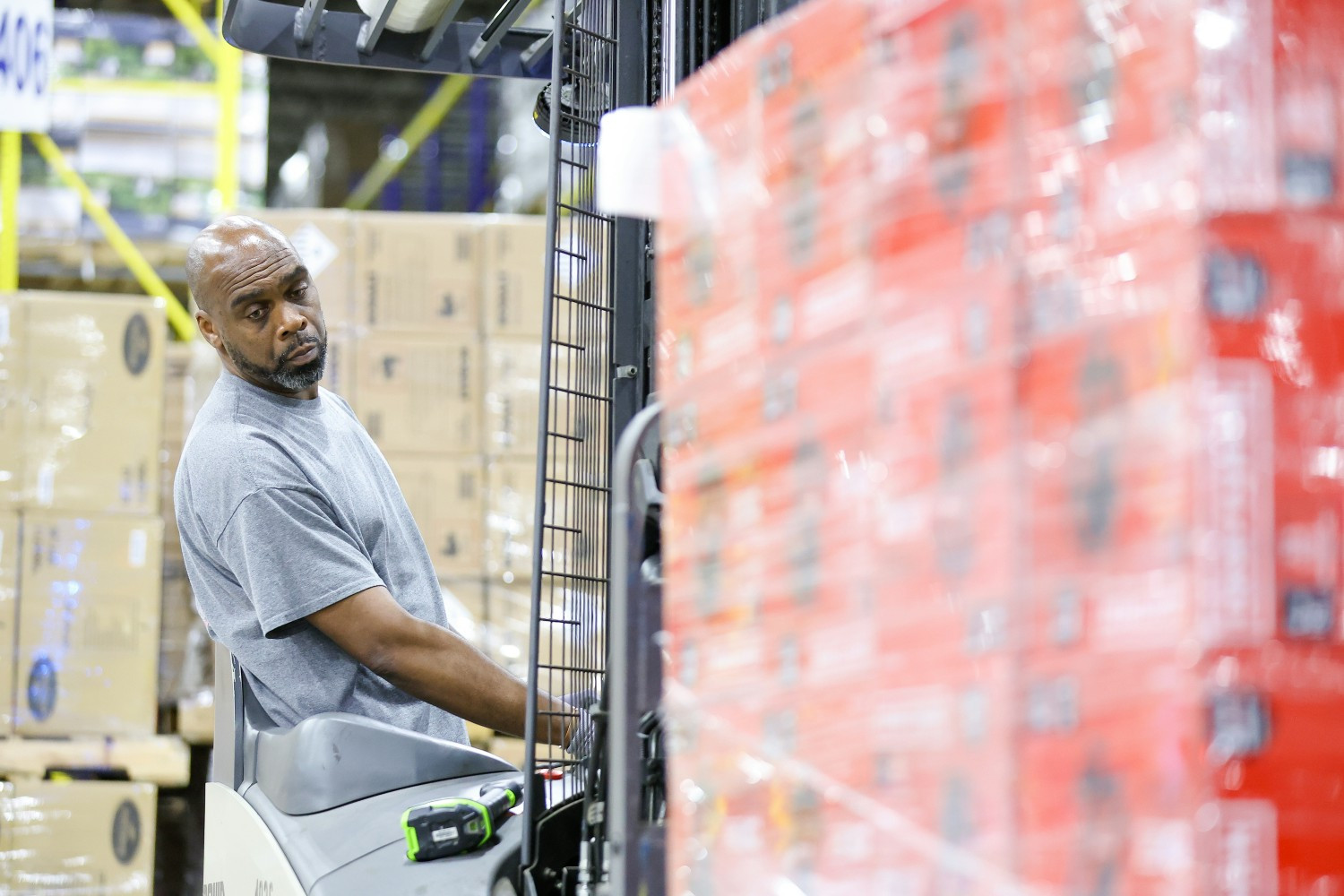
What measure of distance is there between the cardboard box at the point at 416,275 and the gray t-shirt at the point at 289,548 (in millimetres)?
2474

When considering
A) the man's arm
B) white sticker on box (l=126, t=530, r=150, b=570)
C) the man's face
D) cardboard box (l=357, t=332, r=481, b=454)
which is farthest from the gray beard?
white sticker on box (l=126, t=530, r=150, b=570)

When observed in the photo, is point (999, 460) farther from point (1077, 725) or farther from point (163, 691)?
point (163, 691)

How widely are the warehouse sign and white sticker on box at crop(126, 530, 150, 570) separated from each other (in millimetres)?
1378

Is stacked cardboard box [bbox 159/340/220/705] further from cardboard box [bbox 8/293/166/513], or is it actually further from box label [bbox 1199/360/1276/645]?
box label [bbox 1199/360/1276/645]

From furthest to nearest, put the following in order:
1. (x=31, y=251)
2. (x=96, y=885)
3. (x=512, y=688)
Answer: (x=31, y=251) < (x=96, y=885) < (x=512, y=688)

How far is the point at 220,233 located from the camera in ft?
9.71

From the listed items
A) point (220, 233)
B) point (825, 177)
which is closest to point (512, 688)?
point (220, 233)

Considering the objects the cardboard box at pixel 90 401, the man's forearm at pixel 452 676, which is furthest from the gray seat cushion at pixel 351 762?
the cardboard box at pixel 90 401

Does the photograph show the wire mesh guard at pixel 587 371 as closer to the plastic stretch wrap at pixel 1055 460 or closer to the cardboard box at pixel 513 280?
the plastic stretch wrap at pixel 1055 460

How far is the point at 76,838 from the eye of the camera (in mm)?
5012

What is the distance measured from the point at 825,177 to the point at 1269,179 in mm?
361

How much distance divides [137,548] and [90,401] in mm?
497

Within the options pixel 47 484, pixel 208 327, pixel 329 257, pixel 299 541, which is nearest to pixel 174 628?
pixel 47 484

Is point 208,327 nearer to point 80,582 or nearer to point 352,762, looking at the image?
point 352,762
